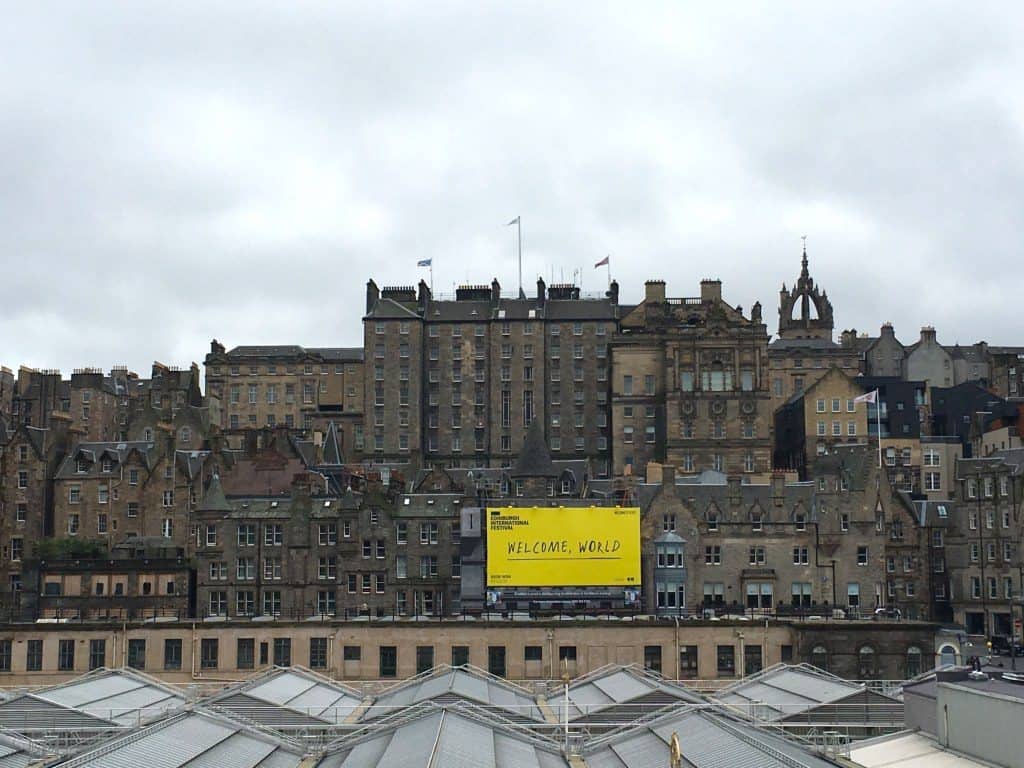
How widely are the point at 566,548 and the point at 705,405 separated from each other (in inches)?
1459

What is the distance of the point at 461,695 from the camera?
2480 inches

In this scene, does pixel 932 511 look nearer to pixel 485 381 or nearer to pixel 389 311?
pixel 485 381

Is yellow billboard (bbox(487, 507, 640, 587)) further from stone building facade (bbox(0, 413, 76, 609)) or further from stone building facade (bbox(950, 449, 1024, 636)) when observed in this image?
stone building facade (bbox(0, 413, 76, 609))

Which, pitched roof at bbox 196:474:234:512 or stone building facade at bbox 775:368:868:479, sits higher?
stone building facade at bbox 775:368:868:479

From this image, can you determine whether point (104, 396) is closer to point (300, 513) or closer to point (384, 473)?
point (384, 473)

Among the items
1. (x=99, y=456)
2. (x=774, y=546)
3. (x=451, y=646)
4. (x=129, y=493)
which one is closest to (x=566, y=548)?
(x=451, y=646)

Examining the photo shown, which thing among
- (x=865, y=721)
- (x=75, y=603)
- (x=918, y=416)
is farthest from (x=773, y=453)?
(x=865, y=721)

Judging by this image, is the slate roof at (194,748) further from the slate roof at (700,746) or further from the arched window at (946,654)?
the arched window at (946,654)

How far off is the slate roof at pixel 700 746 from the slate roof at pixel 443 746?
2.16 metres

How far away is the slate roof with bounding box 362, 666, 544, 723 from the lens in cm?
6222

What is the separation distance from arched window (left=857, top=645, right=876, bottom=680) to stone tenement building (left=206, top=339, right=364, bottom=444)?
85.0m

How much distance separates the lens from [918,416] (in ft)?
497

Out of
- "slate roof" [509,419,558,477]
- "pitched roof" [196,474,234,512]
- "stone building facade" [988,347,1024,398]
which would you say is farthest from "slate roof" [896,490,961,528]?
"pitched roof" [196,474,234,512]

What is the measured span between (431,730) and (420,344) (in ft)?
368
